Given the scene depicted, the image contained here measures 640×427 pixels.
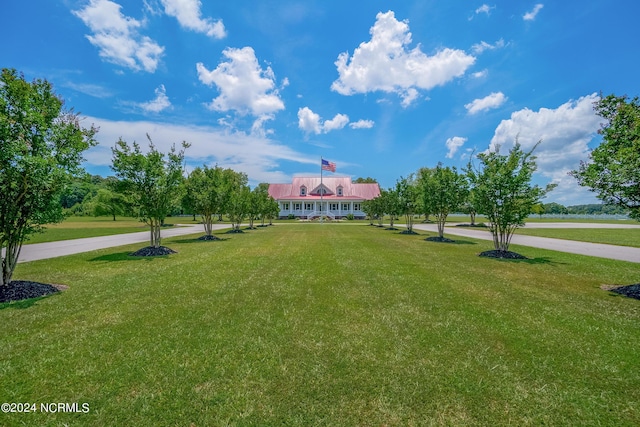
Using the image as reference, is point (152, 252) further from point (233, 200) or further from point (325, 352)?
point (325, 352)

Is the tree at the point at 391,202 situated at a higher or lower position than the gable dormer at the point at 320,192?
lower

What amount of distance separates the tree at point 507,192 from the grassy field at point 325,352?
181 inches

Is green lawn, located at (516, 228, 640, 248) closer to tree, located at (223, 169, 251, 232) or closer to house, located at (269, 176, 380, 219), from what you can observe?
tree, located at (223, 169, 251, 232)

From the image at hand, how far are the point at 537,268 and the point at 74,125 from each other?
15.3 m

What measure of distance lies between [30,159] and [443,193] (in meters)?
19.9

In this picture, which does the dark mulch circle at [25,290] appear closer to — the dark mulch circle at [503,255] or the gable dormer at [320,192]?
the dark mulch circle at [503,255]

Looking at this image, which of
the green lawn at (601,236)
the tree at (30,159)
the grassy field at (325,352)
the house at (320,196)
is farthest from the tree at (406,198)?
the house at (320,196)

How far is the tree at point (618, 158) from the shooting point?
270 inches

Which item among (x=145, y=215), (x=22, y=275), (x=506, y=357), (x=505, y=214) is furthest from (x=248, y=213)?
(x=506, y=357)

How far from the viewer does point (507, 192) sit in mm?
12703

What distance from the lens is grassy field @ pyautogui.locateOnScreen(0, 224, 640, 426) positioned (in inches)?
119

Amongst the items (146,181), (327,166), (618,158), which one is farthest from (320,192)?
(618,158)

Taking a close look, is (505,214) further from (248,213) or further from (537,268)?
(248,213)

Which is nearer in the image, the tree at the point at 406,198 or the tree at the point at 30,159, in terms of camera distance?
the tree at the point at 30,159
